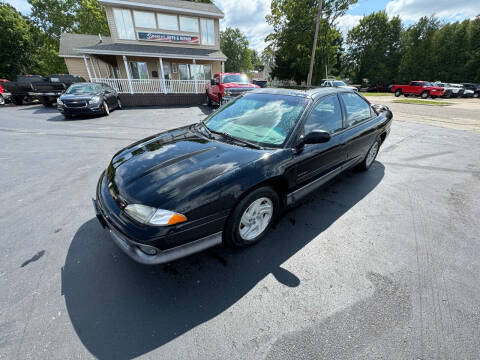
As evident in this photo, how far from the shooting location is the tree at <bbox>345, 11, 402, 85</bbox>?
131 ft

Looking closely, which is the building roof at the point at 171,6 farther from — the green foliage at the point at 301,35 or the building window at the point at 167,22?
the green foliage at the point at 301,35

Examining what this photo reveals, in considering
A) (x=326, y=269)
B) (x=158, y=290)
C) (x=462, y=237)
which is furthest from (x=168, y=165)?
(x=462, y=237)

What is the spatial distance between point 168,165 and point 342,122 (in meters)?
2.49

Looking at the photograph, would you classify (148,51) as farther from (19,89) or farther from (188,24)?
(19,89)

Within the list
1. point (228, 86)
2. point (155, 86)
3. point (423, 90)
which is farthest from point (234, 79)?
point (423, 90)

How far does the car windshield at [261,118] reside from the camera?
7.88 feet

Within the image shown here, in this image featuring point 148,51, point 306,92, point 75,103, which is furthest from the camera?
point 148,51

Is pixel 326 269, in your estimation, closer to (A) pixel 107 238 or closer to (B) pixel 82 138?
(A) pixel 107 238

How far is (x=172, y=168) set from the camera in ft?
6.40

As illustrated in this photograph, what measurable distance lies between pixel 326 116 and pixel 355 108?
3.29ft

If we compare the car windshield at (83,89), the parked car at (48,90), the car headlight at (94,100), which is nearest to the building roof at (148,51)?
the parked car at (48,90)

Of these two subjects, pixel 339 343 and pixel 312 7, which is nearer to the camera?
pixel 339 343

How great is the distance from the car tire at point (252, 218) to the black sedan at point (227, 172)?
0.4 inches

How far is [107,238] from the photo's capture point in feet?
7.82
